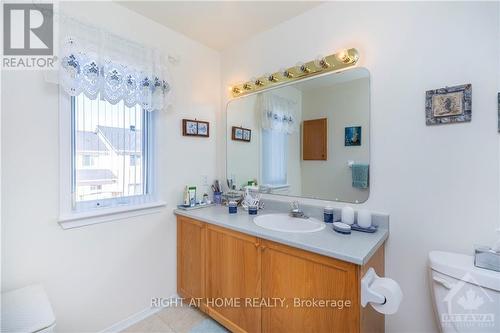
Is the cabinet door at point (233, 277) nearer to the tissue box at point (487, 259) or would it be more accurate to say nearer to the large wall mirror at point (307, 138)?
the large wall mirror at point (307, 138)

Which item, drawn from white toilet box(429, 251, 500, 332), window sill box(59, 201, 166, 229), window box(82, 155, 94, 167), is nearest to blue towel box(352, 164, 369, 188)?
white toilet box(429, 251, 500, 332)

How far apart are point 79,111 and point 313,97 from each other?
162cm

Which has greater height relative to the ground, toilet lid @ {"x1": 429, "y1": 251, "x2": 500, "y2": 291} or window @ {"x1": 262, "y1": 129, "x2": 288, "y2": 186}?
window @ {"x1": 262, "y1": 129, "x2": 288, "y2": 186}

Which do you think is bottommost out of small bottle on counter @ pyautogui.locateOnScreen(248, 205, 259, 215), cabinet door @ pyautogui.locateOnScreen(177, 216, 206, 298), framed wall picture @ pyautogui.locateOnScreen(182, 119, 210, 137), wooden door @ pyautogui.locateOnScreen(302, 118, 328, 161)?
cabinet door @ pyautogui.locateOnScreen(177, 216, 206, 298)

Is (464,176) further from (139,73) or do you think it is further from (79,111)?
(79,111)

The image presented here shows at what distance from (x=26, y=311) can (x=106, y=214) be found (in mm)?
620

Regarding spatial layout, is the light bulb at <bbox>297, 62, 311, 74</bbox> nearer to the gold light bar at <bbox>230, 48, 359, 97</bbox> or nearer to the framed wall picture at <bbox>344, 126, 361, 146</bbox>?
the gold light bar at <bbox>230, 48, 359, 97</bbox>

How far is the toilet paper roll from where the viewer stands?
3.49ft

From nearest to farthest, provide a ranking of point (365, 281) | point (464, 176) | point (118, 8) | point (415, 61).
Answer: point (365, 281) < point (464, 176) < point (415, 61) < point (118, 8)

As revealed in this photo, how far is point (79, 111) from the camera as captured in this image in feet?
4.89

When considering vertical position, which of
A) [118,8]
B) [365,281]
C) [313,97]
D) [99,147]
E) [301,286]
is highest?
[118,8]

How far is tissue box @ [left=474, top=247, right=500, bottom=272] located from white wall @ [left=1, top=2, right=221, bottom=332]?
194cm

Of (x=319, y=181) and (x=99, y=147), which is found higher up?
(x=99, y=147)

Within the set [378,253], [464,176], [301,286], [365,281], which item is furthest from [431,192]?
[301,286]
